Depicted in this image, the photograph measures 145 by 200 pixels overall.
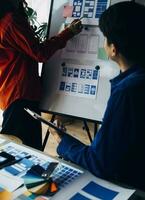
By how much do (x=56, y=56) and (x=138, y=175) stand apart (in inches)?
50.6

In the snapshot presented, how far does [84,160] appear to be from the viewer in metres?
1.29

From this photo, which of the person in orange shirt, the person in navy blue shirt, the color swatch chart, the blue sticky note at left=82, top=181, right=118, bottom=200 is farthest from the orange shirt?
the blue sticky note at left=82, top=181, right=118, bottom=200

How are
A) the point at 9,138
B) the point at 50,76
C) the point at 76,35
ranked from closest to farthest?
the point at 9,138
the point at 76,35
the point at 50,76

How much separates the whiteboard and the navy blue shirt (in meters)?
0.87

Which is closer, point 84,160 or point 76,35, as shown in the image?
point 84,160

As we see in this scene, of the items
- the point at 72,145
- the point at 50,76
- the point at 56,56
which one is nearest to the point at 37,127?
the point at 50,76

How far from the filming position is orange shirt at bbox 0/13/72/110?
204 cm

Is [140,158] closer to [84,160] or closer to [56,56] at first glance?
[84,160]

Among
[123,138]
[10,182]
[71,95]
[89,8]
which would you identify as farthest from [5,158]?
[89,8]

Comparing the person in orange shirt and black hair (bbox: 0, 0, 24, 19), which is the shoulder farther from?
black hair (bbox: 0, 0, 24, 19)

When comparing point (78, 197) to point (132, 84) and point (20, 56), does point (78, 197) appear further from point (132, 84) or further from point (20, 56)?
point (20, 56)

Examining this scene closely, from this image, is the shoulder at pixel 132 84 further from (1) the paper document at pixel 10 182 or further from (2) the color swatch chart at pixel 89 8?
(2) the color swatch chart at pixel 89 8

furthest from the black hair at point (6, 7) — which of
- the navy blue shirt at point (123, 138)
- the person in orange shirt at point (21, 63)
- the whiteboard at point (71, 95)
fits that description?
the navy blue shirt at point (123, 138)

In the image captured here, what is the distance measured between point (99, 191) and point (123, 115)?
28 cm
